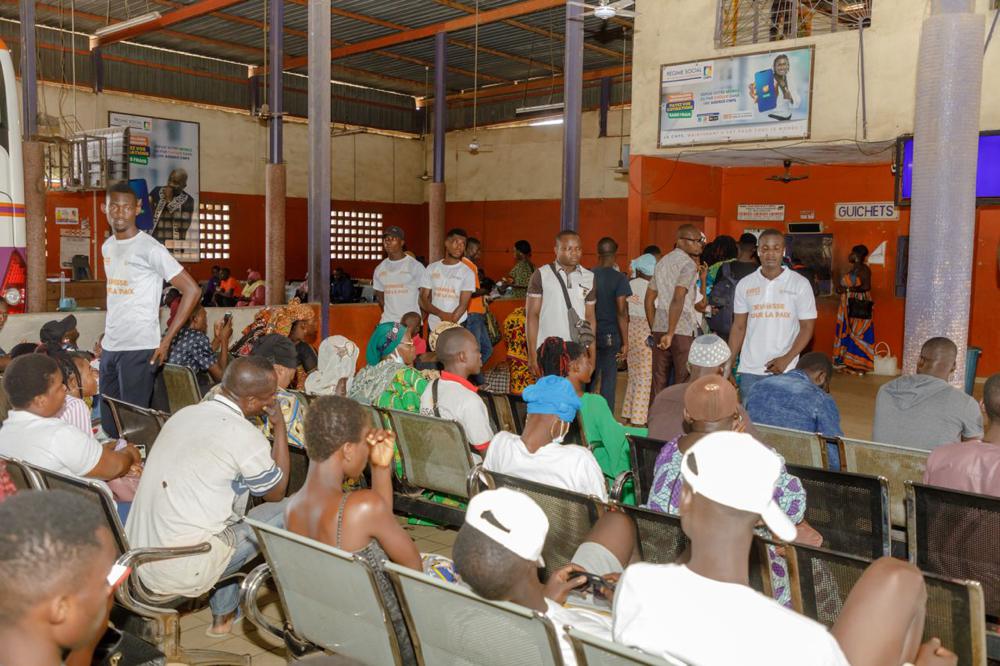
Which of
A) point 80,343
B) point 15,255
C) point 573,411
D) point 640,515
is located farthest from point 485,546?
point 15,255

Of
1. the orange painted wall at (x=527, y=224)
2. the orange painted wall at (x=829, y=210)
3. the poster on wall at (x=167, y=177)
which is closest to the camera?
the orange painted wall at (x=829, y=210)

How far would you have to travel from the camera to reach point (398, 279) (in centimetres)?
802

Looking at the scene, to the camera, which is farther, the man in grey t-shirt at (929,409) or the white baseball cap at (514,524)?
the man in grey t-shirt at (929,409)

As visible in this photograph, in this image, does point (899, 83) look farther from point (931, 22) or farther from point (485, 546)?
point (485, 546)

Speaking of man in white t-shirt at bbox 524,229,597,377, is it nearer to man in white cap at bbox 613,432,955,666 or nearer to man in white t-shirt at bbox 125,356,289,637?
man in white t-shirt at bbox 125,356,289,637

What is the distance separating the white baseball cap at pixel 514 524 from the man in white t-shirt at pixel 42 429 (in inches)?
78.9

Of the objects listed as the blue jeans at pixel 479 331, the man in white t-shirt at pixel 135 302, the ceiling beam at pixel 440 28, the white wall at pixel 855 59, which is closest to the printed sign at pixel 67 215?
the ceiling beam at pixel 440 28

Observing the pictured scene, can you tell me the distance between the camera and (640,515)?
2738mm

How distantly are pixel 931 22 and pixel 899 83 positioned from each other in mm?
3014

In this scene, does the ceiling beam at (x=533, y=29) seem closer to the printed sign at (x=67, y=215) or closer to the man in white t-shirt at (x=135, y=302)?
the printed sign at (x=67, y=215)

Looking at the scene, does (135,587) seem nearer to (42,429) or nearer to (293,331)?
(42,429)

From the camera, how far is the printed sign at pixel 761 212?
12.7m

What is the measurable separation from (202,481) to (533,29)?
46.6 feet

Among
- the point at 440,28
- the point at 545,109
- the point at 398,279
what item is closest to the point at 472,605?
the point at 398,279
